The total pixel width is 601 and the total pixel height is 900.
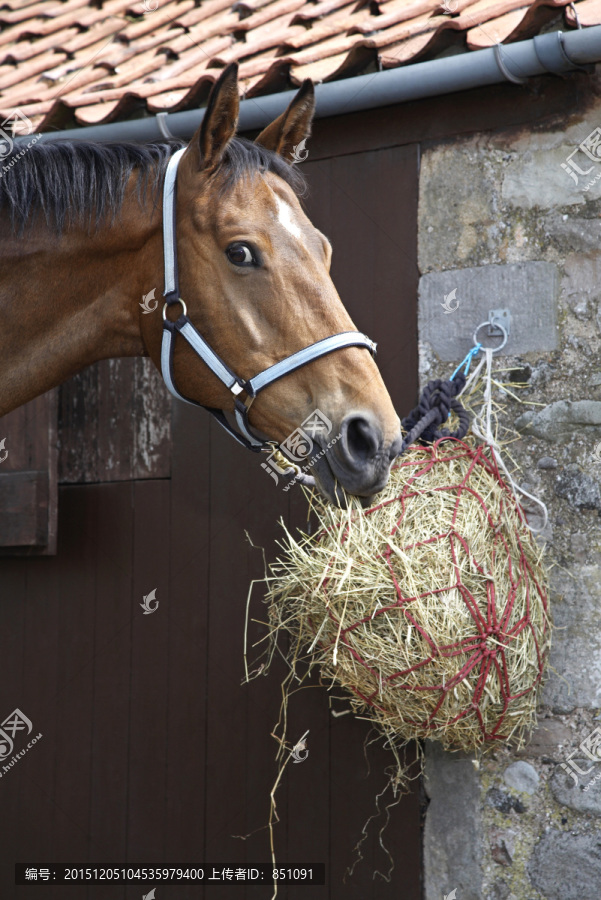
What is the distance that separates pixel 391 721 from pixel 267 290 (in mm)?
1296

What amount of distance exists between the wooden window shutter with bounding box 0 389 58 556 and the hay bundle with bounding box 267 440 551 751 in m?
1.28

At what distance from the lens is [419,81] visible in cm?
292

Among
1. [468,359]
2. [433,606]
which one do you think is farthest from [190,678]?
[468,359]

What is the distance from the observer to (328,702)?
3.07 meters

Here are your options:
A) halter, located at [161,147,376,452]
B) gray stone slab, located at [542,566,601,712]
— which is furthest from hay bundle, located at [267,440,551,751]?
halter, located at [161,147,376,452]

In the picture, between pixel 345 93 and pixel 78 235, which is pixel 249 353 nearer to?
pixel 78 235

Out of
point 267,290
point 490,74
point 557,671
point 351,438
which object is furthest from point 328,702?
point 490,74

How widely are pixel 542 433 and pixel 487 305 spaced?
0.49 metres

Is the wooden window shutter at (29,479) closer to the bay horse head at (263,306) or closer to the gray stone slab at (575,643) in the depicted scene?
the bay horse head at (263,306)

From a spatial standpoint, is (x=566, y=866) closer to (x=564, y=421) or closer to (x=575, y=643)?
(x=575, y=643)

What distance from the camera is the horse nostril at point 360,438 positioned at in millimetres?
1921

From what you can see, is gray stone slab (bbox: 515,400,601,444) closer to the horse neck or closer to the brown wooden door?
the brown wooden door

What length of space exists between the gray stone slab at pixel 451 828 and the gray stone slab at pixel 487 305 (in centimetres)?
135

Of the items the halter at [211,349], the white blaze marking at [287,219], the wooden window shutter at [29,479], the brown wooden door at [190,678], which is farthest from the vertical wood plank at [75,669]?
the white blaze marking at [287,219]
